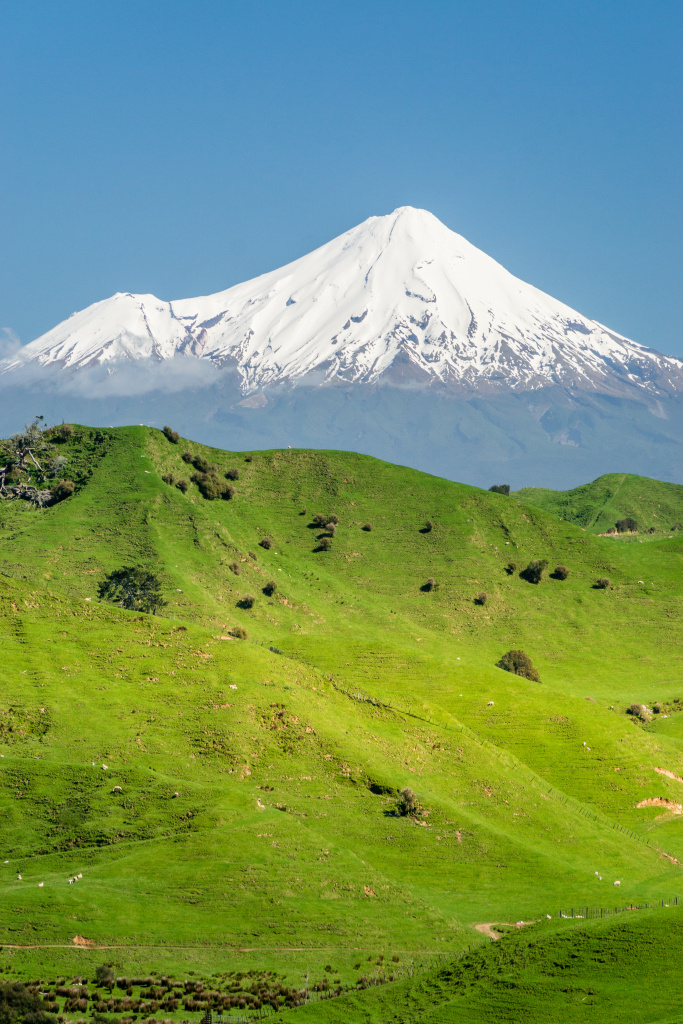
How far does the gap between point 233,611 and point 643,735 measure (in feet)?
145

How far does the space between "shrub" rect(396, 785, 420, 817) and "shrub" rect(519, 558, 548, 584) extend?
2778 inches

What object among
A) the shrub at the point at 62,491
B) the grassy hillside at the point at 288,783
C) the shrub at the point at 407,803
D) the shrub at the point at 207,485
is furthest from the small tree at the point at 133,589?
the shrub at the point at 407,803

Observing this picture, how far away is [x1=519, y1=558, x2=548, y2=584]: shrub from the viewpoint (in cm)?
11231

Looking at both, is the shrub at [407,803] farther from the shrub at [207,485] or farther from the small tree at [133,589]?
the shrub at [207,485]

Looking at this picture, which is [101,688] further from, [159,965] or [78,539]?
[78,539]

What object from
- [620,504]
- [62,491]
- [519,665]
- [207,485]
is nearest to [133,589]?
[62,491]

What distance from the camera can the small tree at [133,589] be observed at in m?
86.4

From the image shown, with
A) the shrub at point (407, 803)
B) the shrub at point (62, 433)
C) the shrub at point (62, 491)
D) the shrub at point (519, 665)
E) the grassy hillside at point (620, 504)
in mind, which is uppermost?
the grassy hillside at point (620, 504)

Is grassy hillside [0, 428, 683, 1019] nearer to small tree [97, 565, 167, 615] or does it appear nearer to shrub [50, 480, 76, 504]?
small tree [97, 565, 167, 615]

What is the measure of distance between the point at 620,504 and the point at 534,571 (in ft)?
245

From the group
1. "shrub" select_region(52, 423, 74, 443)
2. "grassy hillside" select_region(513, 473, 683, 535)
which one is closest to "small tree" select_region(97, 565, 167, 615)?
"shrub" select_region(52, 423, 74, 443)

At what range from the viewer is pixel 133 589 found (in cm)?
8919

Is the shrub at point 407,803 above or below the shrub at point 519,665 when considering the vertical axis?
below

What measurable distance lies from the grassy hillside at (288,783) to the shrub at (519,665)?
7.21 ft
